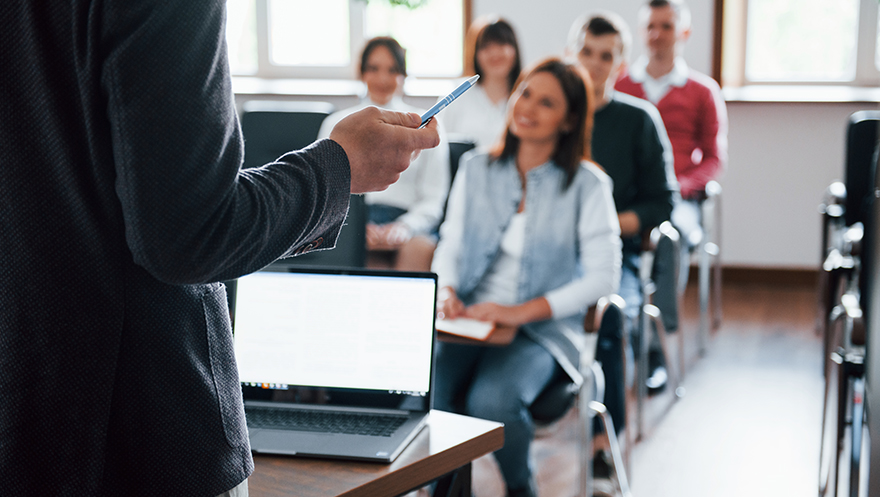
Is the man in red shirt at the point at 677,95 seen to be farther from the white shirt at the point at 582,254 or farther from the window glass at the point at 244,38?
the window glass at the point at 244,38

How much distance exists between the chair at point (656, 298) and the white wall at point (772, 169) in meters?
1.60

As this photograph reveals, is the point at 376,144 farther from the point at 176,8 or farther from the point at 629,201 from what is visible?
the point at 629,201

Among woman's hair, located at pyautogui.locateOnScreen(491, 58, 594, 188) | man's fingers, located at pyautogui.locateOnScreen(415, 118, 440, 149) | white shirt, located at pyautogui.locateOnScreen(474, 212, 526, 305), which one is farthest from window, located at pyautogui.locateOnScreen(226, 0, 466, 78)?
man's fingers, located at pyautogui.locateOnScreen(415, 118, 440, 149)

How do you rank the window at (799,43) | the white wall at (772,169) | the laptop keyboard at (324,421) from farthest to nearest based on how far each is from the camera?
the window at (799,43), the white wall at (772,169), the laptop keyboard at (324,421)

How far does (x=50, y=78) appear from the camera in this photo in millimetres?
683

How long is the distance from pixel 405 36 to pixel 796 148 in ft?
9.06

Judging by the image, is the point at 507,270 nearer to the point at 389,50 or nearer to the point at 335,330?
the point at 335,330

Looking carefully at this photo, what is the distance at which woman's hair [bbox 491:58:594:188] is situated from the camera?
2.51 m

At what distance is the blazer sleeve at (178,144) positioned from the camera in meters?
0.65

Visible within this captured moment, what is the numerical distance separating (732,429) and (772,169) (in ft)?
8.09

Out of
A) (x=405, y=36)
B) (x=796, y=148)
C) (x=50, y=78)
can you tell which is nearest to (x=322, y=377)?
(x=50, y=78)

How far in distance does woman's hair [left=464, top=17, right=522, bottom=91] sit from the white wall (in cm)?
164

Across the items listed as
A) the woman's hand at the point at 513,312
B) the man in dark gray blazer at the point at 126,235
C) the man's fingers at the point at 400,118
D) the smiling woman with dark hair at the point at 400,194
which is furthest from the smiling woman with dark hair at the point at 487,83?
the man in dark gray blazer at the point at 126,235

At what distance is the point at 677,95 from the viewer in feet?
14.1
